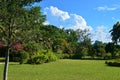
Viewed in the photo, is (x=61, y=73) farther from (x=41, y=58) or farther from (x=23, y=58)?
(x=41, y=58)

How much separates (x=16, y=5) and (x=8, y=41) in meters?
1.35

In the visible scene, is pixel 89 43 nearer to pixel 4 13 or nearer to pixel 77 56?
pixel 77 56

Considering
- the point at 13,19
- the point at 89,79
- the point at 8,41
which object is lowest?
the point at 89,79

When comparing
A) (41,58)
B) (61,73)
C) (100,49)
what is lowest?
(61,73)

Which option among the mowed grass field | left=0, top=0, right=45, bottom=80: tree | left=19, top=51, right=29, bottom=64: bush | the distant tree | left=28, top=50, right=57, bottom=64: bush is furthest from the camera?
the distant tree

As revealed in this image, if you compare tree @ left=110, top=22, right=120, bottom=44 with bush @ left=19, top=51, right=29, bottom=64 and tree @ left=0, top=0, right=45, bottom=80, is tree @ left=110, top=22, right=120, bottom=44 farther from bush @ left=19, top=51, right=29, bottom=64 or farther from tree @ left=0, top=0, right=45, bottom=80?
tree @ left=0, top=0, right=45, bottom=80

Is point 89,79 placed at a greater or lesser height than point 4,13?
lesser

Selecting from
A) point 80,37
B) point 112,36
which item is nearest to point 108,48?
point 112,36

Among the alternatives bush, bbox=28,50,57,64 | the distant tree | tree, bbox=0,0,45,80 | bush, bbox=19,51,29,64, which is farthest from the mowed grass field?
the distant tree

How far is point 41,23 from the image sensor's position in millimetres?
10734

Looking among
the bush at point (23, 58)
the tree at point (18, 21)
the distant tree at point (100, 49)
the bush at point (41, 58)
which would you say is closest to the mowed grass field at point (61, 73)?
the bush at point (23, 58)

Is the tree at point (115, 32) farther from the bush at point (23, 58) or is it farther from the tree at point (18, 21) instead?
the tree at point (18, 21)

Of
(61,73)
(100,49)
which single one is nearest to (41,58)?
(61,73)

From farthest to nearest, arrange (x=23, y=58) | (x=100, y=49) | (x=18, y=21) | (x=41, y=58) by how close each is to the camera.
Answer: (x=100, y=49) < (x=41, y=58) < (x=23, y=58) < (x=18, y=21)
